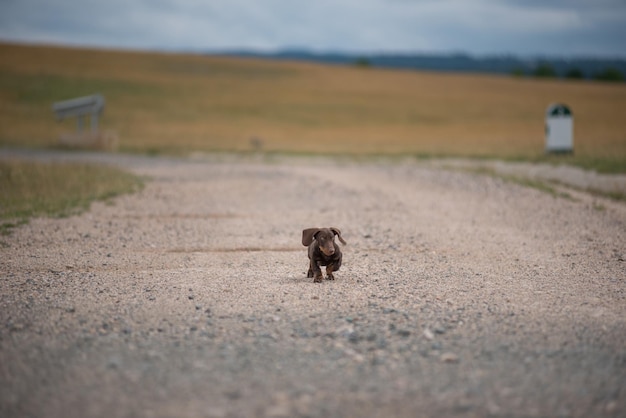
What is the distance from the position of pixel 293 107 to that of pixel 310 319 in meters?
Answer: 54.2

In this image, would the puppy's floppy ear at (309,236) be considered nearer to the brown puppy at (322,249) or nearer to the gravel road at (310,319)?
the brown puppy at (322,249)

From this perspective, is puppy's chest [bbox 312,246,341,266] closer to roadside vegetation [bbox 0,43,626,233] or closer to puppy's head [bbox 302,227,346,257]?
puppy's head [bbox 302,227,346,257]

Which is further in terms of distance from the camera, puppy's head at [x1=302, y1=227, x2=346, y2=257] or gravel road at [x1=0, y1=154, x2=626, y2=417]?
puppy's head at [x1=302, y1=227, x2=346, y2=257]

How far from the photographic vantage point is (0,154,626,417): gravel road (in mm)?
4508

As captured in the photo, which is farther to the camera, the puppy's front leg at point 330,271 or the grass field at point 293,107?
the grass field at point 293,107

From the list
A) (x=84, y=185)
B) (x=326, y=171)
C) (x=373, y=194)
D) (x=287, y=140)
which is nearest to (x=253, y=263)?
(x=373, y=194)

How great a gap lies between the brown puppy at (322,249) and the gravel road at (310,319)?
0.85 feet

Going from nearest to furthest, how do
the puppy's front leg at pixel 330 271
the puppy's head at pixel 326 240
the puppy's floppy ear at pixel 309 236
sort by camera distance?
the puppy's head at pixel 326 240 < the puppy's floppy ear at pixel 309 236 < the puppy's front leg at pixel 330 271

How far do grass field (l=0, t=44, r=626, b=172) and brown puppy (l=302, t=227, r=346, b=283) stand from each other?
16971 millimetres

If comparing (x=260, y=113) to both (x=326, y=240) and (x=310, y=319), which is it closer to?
(x=326, y=240)

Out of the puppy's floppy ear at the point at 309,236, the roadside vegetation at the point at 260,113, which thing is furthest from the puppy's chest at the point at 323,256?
the roadside vegetation at the point at 260,113

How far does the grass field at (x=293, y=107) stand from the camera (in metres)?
38.5

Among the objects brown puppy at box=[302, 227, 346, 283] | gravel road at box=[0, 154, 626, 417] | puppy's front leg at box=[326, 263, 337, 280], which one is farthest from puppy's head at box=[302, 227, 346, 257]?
gravel road at box=[0, 154, 626, 417]

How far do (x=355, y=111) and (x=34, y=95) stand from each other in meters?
27.8
